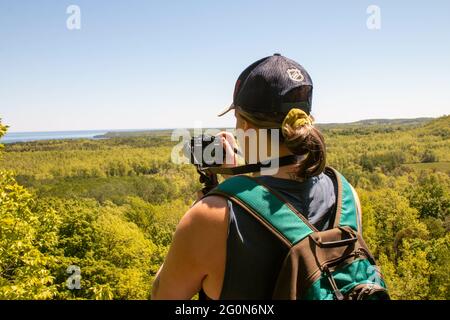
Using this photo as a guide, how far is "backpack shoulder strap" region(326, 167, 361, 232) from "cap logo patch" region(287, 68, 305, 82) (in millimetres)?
603

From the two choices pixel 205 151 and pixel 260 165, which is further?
pixel 205 151

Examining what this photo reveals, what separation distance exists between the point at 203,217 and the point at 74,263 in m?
26.5

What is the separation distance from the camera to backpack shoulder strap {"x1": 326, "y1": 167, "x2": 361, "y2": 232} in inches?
77.0

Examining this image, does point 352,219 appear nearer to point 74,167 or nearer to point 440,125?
point 74,167

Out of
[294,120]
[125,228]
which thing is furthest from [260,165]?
[125,228]

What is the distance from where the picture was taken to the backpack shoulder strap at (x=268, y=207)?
165 centimetres

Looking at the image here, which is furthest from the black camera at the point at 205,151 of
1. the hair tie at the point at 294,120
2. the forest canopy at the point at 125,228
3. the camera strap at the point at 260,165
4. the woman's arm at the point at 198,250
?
→ the forest canopy at the point at 125,228

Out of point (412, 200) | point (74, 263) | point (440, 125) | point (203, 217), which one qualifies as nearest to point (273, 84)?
point (203, 217)

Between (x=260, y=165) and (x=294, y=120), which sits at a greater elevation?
(x=294, y=120)

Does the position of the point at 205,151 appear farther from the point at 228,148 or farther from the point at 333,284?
the point at 333,284

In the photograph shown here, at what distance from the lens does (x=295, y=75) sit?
197cm

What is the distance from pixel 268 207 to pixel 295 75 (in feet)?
2.38

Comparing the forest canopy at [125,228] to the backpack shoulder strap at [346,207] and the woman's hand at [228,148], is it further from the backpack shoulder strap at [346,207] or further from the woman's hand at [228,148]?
the backpack shoulder strap at [346,207]
